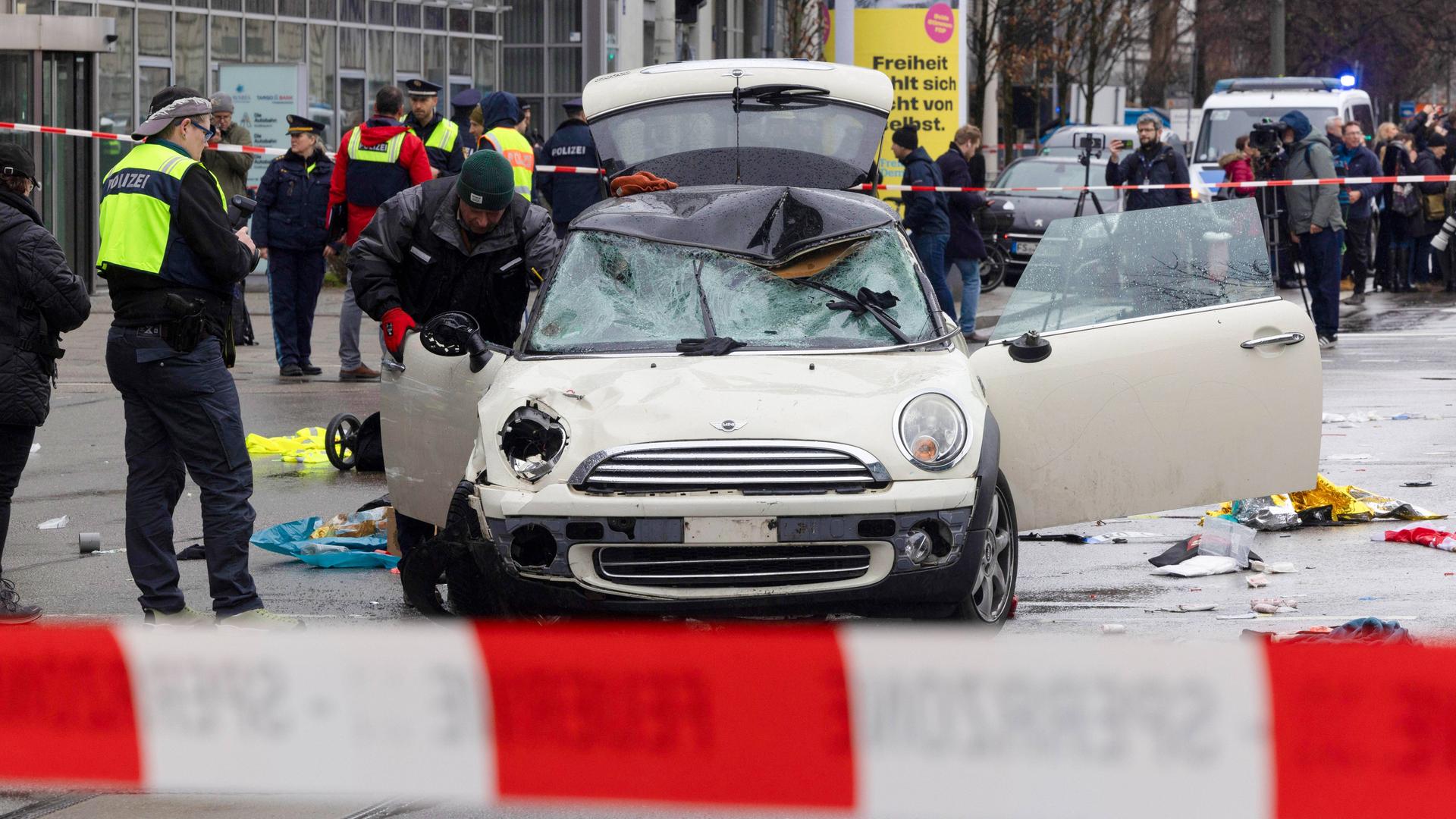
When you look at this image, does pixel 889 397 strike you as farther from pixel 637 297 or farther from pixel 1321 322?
pixel 1321 322

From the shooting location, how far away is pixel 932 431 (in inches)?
235

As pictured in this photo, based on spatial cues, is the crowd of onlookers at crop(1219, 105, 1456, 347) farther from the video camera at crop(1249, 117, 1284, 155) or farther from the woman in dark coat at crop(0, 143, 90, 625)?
the woman in dark coat at crop(0, 143, 90, 625)

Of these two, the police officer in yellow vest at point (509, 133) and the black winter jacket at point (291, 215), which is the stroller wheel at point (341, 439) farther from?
the police officer in yellow vest at point (509, 133)

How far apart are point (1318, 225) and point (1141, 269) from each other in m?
10.1

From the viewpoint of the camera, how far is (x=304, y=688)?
3922 mm

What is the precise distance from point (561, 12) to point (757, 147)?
23362 mm

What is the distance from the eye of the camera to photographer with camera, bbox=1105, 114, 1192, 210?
18.9 m

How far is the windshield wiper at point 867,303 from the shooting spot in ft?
22.2

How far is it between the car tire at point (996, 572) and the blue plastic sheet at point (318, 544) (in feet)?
9.13

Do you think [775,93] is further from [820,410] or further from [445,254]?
[820,410]

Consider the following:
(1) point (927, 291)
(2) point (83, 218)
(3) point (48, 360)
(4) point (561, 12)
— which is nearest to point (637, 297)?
(1) point (927, 291)

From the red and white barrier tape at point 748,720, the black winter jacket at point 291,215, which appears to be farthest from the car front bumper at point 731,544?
the black winter jacket at point 291,215

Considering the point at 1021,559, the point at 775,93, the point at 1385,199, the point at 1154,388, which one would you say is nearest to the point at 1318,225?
the point at 1385,199

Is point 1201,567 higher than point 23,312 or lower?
lower
